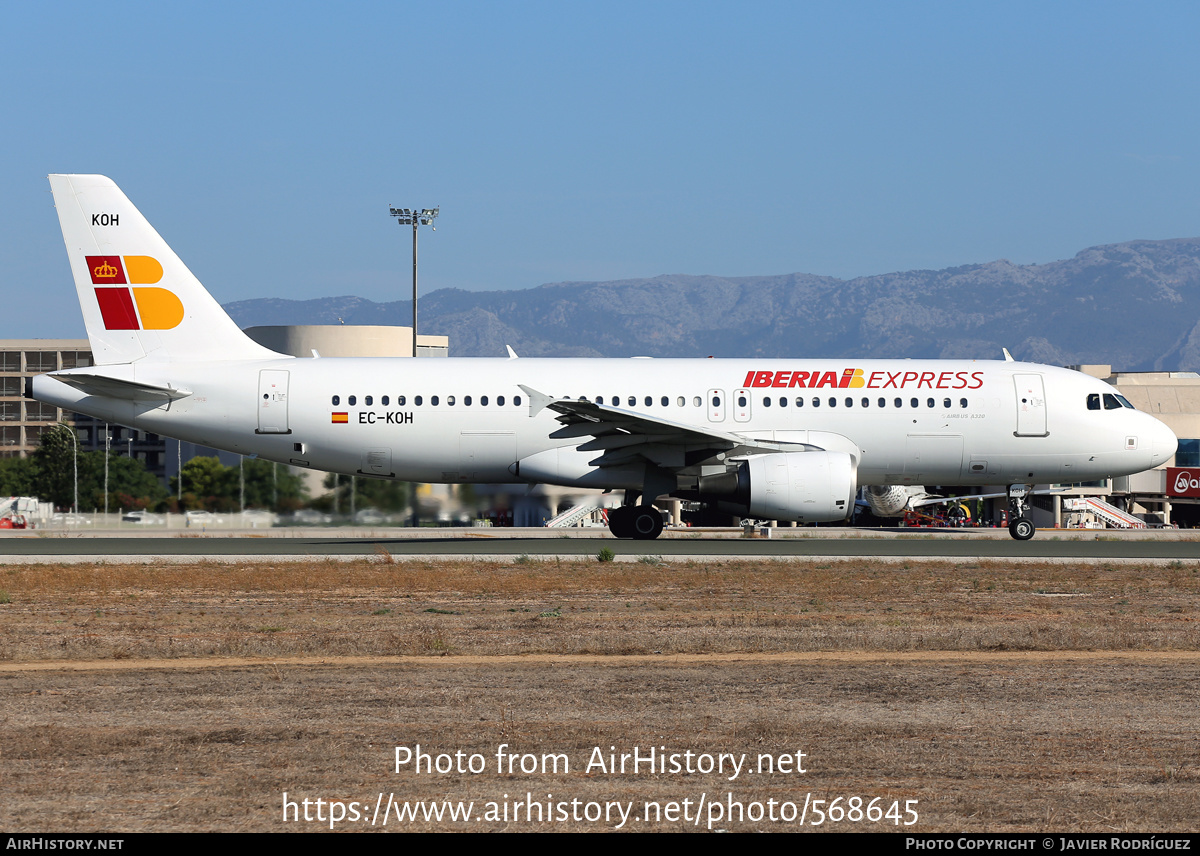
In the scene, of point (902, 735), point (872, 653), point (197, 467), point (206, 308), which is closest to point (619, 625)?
point (872, 653)

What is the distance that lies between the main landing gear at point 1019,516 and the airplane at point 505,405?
1.28 m

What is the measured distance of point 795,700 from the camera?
9.11 m

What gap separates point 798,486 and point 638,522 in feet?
13.5

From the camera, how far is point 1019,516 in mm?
29453

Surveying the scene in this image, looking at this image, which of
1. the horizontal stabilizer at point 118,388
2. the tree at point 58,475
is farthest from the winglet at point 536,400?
the tree at point 58,475

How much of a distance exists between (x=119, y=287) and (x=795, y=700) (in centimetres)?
2213

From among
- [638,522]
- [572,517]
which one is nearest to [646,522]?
[638,522]

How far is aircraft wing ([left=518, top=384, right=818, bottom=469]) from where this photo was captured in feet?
81.9

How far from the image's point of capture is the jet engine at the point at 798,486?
81.5 ft

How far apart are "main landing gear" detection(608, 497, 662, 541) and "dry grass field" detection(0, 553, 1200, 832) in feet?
33.9

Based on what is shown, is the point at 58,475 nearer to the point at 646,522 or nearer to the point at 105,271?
the point at 105,271

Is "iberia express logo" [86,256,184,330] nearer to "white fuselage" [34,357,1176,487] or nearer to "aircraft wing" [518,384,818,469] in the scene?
"white fuselage" [34,357,1176,487]

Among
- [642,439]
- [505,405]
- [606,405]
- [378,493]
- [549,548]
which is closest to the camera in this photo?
[549,548]

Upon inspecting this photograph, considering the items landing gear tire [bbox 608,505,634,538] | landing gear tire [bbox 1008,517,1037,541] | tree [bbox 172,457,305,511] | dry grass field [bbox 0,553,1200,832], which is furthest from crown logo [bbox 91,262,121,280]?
landing gear tire [bbox 1008,517,1037,541]
